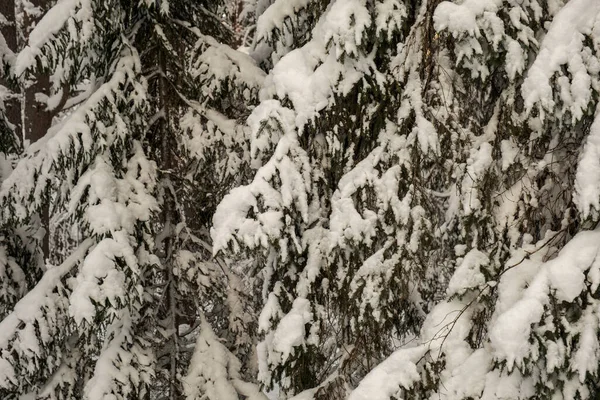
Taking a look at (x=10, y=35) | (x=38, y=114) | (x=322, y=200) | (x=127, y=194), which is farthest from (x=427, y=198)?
(x=10, y=35)

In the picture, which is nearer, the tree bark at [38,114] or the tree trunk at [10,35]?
the tree bark at [38,114]

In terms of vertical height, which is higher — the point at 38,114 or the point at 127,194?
the point at 38,114

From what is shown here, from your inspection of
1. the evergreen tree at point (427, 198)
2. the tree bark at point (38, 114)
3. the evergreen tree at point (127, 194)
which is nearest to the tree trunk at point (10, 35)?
the tree bark at point (38, 114)

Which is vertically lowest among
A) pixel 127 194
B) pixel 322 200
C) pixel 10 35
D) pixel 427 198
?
pixel 427 198

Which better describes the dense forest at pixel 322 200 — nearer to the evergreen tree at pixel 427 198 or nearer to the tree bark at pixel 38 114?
the evergreen tree at pixel 427 198

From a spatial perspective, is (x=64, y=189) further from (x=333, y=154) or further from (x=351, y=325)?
(x=351, y=325)

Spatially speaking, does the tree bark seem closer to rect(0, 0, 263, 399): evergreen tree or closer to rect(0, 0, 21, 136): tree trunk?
rect(0, 0, 21, 136): tree trunk

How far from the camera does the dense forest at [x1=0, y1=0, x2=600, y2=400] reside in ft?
9.63

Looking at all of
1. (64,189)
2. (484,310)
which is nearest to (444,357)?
(484,310)

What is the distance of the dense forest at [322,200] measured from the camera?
2.94 m

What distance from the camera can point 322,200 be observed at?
4242mm

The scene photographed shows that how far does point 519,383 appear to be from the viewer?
9.39 ft

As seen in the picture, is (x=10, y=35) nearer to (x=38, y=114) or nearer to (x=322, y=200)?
(x=38, y=114)

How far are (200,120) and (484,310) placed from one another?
10.5 feet
